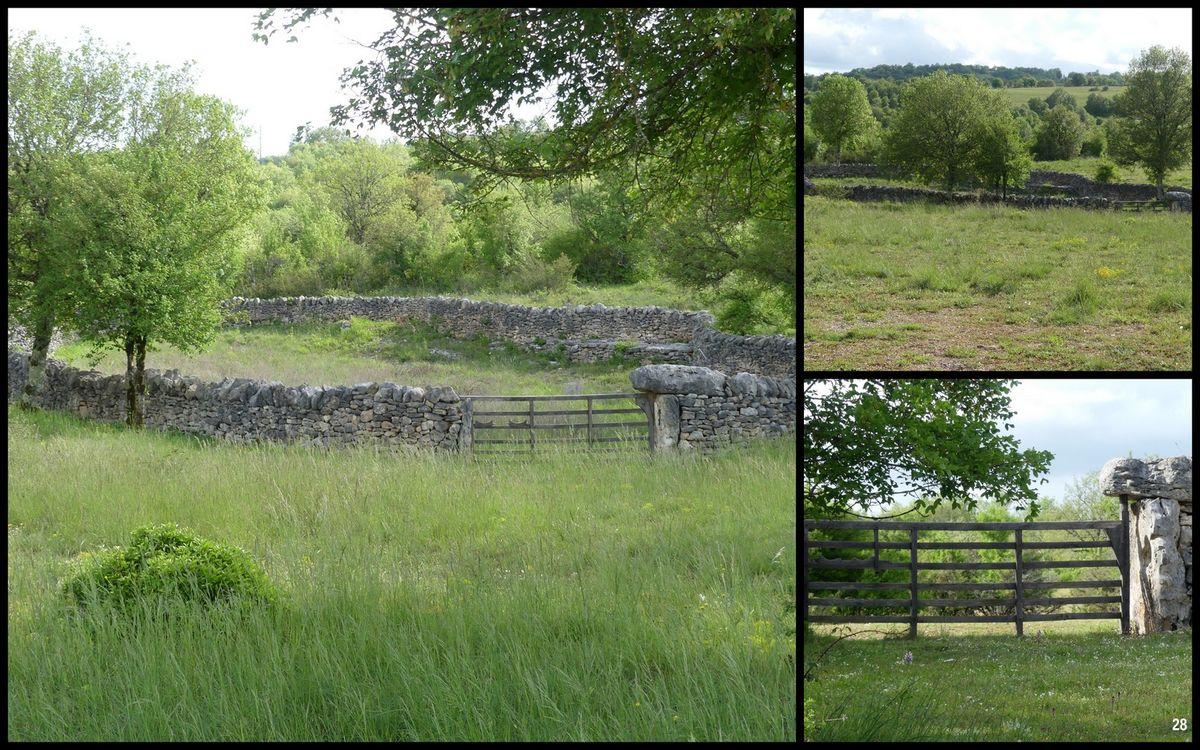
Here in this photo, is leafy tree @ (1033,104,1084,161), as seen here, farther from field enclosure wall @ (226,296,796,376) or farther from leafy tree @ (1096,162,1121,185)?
field enclosure wall @ (226,296,796,376)

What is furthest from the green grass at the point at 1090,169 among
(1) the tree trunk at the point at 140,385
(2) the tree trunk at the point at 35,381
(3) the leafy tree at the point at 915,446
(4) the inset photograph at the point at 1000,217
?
(2) the tree trunk at the point at 35,381

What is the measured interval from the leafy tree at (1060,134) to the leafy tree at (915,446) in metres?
3.10

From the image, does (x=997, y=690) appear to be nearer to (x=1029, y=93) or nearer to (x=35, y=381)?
(x=1029, y=93)

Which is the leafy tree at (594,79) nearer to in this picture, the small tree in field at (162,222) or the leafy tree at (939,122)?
the leafy tree at (939,122)

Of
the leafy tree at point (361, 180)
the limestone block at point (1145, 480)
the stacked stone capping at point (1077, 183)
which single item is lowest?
the limestone block at point (1145, 480)

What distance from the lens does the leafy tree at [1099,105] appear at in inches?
182

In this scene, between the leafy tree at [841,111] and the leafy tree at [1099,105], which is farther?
the leafy tree at [1099,105]

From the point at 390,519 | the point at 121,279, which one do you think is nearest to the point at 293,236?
the point at 121,279

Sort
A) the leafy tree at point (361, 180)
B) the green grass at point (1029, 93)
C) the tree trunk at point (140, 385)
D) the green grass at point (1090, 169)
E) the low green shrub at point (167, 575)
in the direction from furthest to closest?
the leafy tree at point (361, 180) → the tree trunk at point (140, 385) → the green grass at point (1090, 169) → the green grass at point (1029, 93) → the low green shrub at point (167, 575)

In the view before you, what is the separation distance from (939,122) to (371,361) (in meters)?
11.8

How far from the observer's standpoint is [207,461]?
705 cm

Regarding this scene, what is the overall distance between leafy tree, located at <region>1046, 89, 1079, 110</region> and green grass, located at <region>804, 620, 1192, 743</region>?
3.13m

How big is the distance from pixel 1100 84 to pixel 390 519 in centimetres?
486

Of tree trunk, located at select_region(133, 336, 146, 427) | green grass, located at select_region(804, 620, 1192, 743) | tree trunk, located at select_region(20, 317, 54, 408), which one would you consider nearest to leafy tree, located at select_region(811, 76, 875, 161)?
green grass, located at select_region(804, 620, 1192, 743)
